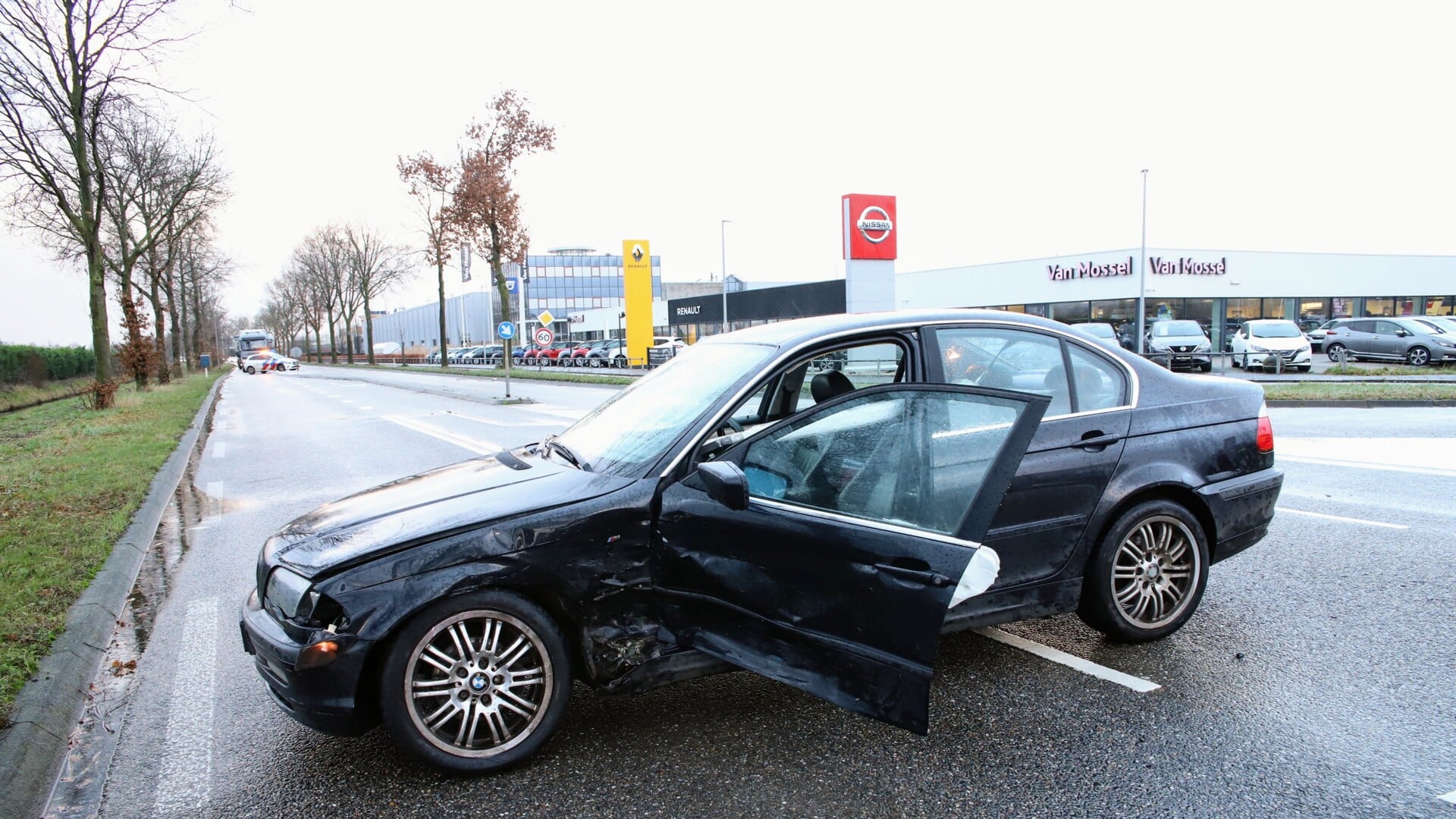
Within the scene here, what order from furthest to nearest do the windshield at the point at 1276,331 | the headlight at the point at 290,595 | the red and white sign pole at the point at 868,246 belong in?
the red and white sign pole at the point at 868,246 < the windshield at the point at 1276,331 < the headlight at the point at 290,595

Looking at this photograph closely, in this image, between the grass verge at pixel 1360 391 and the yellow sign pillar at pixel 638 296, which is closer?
the grass verge at pixel 1360 391

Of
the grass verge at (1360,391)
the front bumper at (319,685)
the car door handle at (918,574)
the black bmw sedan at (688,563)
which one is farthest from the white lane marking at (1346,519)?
the grass verge at (1360,391)

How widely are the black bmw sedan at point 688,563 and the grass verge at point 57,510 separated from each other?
180 centimetres

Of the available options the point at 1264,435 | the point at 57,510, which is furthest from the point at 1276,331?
the point at 57,510

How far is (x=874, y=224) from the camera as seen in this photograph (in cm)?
3000

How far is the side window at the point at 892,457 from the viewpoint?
2.77 metres

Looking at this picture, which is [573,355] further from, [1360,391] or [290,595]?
[290,595]

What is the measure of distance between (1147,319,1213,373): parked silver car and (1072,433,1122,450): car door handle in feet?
79.3

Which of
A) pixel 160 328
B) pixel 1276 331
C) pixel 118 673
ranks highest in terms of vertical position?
pixel 160 328

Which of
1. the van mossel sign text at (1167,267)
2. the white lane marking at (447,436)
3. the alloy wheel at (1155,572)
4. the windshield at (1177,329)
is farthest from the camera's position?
the van mossel sign text at (1167,267)

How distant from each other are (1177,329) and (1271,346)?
9.60 ft

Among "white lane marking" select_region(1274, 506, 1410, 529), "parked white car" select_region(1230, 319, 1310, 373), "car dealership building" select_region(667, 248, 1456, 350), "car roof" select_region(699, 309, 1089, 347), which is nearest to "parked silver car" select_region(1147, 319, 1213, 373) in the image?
"parked white car" select_region(1230, 319, 1310, 373)

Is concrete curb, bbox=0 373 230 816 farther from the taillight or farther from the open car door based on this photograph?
the taillight

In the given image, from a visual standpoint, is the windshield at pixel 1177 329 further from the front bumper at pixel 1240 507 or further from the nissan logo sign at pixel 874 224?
the front bumper at pixel 1240 507
